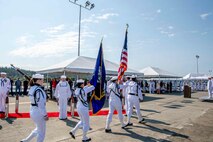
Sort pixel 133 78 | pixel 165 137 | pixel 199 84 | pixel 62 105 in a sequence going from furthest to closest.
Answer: pixel 199 84 → pixel 62 105 → pixel 133 78 → pixel 165 137

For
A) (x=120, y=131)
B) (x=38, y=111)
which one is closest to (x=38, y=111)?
(x=38, y=111)

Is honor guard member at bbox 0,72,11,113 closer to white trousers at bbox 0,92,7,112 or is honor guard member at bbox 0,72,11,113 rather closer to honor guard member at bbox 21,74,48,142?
white trousers at bbox 0,92,7,112

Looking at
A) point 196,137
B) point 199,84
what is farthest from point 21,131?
point 199,84

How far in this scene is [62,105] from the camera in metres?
10.0

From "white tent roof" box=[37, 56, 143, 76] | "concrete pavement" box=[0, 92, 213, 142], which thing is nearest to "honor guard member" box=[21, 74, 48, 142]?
"concrete pavement" box=[0, 92, 213, 142]

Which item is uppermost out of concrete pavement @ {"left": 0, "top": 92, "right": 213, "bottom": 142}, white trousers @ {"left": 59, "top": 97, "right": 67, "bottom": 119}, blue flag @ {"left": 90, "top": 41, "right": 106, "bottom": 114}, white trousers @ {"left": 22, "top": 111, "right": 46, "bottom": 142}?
blue flag @ {"left": 90, "top": 41, "right": 106, "bottom": 114}

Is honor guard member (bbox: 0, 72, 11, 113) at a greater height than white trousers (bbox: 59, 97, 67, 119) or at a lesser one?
greater

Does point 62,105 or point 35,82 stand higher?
point 35,82

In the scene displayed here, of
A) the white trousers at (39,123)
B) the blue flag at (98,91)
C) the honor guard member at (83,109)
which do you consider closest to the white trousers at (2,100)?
the blue flag at (98,91)

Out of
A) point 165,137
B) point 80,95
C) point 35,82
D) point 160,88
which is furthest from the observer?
point 160,88

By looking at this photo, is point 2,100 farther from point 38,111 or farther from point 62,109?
point 38,111

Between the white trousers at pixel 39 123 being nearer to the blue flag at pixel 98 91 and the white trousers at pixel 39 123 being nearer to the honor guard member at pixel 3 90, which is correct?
the blue flag at pixel 98 91

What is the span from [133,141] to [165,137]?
1211mm

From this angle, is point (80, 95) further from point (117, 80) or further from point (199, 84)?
point (199, 84)
